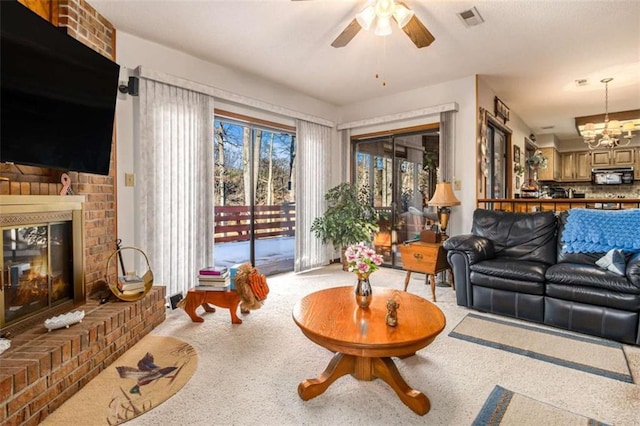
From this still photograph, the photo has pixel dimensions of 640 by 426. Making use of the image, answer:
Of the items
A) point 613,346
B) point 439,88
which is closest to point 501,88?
point 439,88

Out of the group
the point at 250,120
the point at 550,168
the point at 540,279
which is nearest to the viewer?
the point at 540,279

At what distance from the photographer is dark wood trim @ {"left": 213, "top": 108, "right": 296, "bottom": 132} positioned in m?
3.85

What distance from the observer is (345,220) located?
15.1 ft

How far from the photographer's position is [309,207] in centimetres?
488

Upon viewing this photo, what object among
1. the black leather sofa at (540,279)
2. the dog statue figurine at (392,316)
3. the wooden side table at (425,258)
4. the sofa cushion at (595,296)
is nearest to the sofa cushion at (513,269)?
the black leather sofa at (540,279)

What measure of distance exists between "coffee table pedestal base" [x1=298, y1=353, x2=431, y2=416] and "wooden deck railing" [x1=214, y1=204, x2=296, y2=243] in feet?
8.99

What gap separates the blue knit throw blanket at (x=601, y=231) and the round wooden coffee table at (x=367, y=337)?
6.25 ft

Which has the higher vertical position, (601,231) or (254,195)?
(254,195)

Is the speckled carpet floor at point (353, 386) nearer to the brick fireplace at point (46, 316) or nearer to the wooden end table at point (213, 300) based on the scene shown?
the wooden end table at point (213, 300)

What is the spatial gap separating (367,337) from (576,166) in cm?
888

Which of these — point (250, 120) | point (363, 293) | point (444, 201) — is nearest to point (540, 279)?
point (444, 201)

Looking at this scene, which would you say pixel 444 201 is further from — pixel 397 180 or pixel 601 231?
pixel 601 231

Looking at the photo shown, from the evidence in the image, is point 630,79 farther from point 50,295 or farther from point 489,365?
point 50,295

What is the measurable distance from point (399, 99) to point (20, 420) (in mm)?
4930
